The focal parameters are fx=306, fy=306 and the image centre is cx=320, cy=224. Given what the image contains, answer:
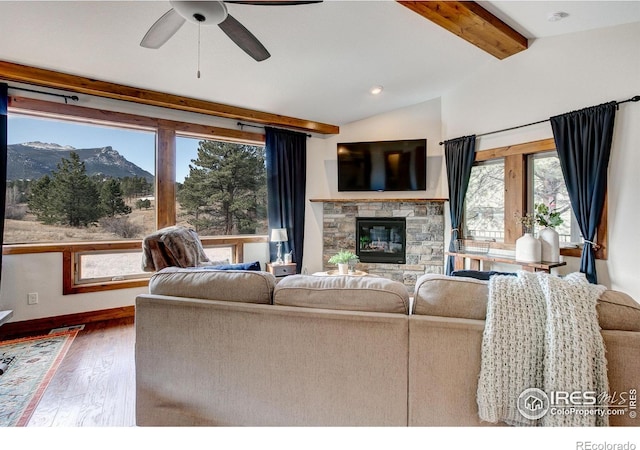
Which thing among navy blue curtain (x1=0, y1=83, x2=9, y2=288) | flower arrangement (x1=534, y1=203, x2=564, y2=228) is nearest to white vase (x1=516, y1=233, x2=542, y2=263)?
flower arrangement (x1=534, y1=203, x2=564, y2=228)

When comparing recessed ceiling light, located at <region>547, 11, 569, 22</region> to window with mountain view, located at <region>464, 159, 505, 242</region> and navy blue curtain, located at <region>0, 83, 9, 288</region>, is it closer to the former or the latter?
window with mountain view, located at <region>464, 159, 505, 242</region>

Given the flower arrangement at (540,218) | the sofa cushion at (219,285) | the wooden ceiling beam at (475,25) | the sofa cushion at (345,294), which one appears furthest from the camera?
the flower arrangement at (540,218)

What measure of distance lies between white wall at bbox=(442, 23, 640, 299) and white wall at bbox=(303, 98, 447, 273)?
0.75m

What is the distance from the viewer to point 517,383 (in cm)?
107

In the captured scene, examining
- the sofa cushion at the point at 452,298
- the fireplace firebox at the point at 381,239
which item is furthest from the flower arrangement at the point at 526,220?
the sofa cushion at the point at 452,298

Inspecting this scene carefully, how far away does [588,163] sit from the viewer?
2945 millimetres

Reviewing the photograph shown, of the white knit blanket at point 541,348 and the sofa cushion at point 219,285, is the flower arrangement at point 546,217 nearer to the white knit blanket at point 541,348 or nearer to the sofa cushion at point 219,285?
the white knit blanket at point 541,348

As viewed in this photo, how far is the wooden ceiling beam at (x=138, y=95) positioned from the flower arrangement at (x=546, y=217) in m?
3.14

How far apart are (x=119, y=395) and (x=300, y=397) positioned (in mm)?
1544

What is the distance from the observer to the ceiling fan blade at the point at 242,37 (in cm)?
202

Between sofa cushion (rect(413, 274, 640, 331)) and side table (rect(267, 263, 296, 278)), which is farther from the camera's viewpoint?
side table (rect(267, 263, 296, 278))

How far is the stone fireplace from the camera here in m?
4.58
